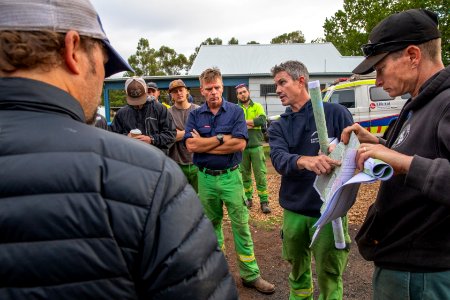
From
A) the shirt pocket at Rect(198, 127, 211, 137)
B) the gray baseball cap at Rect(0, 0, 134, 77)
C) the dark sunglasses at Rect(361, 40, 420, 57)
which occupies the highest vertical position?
the gray baseball cap at Rect(0, 0, 134, 77)

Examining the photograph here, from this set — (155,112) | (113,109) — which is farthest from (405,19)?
(113,109)

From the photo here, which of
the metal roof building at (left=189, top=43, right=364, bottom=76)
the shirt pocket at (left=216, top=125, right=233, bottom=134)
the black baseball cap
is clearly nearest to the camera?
the black baseball cap

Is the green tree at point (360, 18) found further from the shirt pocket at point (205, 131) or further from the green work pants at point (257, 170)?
the shirt pocket at point (205, 131)

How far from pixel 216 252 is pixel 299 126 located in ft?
7.23

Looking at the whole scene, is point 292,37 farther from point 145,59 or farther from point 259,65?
point 259,65

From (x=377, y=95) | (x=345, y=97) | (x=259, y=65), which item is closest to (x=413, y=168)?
(x=377, y=95)

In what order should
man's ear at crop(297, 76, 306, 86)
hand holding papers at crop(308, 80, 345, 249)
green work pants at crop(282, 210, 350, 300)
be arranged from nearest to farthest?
hand holding papers at crop(308, 80, 345, 249), green work pants at crop(282, 210, 350, 300), man's ear at crop(297, 76, 306, 86)

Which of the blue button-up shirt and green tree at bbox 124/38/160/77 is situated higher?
green tree at bbox 124/38/160/77

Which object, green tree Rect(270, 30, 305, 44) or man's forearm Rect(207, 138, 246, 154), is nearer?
man's forearm Rect(207, 138, 246, 154)

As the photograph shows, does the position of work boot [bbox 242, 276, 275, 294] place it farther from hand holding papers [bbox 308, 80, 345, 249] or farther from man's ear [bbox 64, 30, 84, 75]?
man's ear [bbox 64, 30, 84, 75]

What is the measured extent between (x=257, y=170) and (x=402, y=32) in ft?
17.0

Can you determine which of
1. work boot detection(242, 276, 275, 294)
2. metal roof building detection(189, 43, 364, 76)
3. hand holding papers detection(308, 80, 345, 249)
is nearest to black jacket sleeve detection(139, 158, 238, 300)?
hand holding papers detection(308, 80, 345, 249)

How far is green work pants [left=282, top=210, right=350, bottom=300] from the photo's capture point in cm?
286

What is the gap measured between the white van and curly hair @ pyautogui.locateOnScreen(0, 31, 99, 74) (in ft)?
36.7
